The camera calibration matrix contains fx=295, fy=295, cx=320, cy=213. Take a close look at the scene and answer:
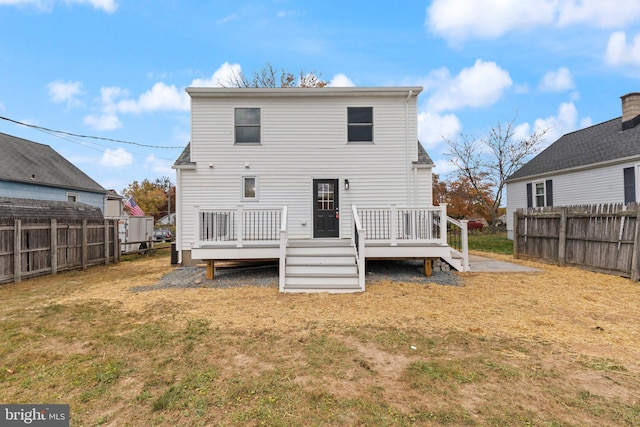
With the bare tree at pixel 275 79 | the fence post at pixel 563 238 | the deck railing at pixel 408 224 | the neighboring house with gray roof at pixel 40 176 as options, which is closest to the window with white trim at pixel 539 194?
the fence post at pixel 563 238

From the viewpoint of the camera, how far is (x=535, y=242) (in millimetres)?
9984

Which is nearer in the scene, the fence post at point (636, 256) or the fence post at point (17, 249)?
the fence post at point (636, 256)

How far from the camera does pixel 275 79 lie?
67.9 feet

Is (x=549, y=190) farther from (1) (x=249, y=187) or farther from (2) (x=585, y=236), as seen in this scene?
(1) (x=249, y=187)

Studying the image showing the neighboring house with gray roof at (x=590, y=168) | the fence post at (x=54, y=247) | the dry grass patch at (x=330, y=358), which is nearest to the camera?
the dry grass patch at (x=330, y=358)

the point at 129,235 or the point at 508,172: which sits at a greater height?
the point at 508,172

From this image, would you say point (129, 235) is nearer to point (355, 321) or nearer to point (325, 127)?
point (325, 127)

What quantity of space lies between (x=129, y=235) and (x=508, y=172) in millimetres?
25506

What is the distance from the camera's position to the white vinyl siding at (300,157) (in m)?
9.35

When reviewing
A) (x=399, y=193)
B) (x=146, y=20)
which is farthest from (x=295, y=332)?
(x=146, y=20)

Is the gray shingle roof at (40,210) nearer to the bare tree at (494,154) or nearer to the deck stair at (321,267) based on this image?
the deck stair at (321,267)

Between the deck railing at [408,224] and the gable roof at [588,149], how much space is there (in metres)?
10.2

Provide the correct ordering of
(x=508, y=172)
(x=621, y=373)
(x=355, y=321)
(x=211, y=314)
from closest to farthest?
(x=621, y=373), (x=355, y=321), (x=211, y=314), (x=508, y=172)

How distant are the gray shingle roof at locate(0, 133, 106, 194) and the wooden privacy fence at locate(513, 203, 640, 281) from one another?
71.1 feet
